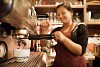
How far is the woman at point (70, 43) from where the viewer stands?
130cm

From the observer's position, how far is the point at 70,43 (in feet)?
4.19

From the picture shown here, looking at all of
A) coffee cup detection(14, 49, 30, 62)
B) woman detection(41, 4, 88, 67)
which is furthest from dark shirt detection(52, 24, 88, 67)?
coffee cup detection(14, 49, 30, 62)

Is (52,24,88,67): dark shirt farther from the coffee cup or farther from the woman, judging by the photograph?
the coffee cup

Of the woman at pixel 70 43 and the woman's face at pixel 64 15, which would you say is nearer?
the woman at pixel 70 43

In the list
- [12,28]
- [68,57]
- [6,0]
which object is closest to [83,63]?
[68,57]

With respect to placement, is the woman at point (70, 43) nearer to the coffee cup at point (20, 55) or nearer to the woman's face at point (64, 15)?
the woman's face at point (64, 15)

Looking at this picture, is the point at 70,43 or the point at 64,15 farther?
the point at 64,15

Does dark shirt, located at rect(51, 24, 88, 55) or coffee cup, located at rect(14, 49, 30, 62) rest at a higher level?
dark shirt, located at rect(51, 24, 88, 55)

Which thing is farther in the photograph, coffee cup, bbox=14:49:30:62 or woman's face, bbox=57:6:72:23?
woman's face, bbox=57:6:72:23

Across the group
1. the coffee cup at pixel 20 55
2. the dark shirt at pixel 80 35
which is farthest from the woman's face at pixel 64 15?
the coffee cup at pixel 20 55

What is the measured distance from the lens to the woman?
1.30 m

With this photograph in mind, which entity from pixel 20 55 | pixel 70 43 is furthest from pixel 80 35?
pixel 20 55

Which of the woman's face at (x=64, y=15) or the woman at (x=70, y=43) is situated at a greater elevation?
the woman's face at (x=64, y=15)

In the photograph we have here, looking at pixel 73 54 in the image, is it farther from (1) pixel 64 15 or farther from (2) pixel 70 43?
(1) pixel 64 15
